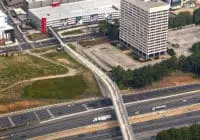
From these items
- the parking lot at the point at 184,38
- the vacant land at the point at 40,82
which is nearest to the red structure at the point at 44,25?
the vacant land at the point at 40,82

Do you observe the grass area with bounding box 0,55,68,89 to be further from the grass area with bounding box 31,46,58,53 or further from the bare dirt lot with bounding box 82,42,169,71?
the bare dirt lot with bounding box 82,42,169,71

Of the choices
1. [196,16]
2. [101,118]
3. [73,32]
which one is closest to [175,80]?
[101,118]

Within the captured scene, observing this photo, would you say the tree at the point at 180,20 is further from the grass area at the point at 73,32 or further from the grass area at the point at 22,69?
the grass area at the point at 22,69

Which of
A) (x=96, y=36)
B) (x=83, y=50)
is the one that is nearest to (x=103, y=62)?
(x=83, y=50)

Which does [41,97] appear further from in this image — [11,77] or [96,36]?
[96,36]

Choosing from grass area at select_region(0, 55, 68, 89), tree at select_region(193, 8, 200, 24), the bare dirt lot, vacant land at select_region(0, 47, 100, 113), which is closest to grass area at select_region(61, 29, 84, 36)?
the bare dirt lot
